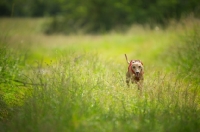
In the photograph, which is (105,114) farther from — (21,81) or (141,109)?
(21,81)

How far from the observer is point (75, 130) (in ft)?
14.0

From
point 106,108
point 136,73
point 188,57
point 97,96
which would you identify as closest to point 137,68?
point 136,73

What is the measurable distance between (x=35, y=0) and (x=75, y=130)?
2944 cm

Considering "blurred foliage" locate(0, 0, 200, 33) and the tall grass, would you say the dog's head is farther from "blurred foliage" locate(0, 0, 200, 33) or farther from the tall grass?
"blurred foliage" locate(0, 0, 200, 33)

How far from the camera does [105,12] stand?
28.9 metres

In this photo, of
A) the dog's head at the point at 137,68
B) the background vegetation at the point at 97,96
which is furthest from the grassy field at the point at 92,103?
the dog's head at the point at 137,68

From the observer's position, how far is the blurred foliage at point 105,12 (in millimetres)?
24641

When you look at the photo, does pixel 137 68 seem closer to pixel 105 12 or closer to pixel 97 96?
pixel 97 96

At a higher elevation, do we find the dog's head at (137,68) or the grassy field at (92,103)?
the dog's head at (137,68)

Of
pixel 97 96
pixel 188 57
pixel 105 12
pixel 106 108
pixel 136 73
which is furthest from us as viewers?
pixel 105 12

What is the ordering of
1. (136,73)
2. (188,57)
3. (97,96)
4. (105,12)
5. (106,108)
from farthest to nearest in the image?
(105,12)
(188,57)
(136,73)
(97,96)
(106,108)

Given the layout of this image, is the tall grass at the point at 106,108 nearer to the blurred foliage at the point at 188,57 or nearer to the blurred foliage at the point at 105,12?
the blurred foliage at the point at 188,57

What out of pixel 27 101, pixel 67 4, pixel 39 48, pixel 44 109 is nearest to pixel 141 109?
pixel 44 109

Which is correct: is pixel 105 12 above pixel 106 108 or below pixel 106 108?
above
